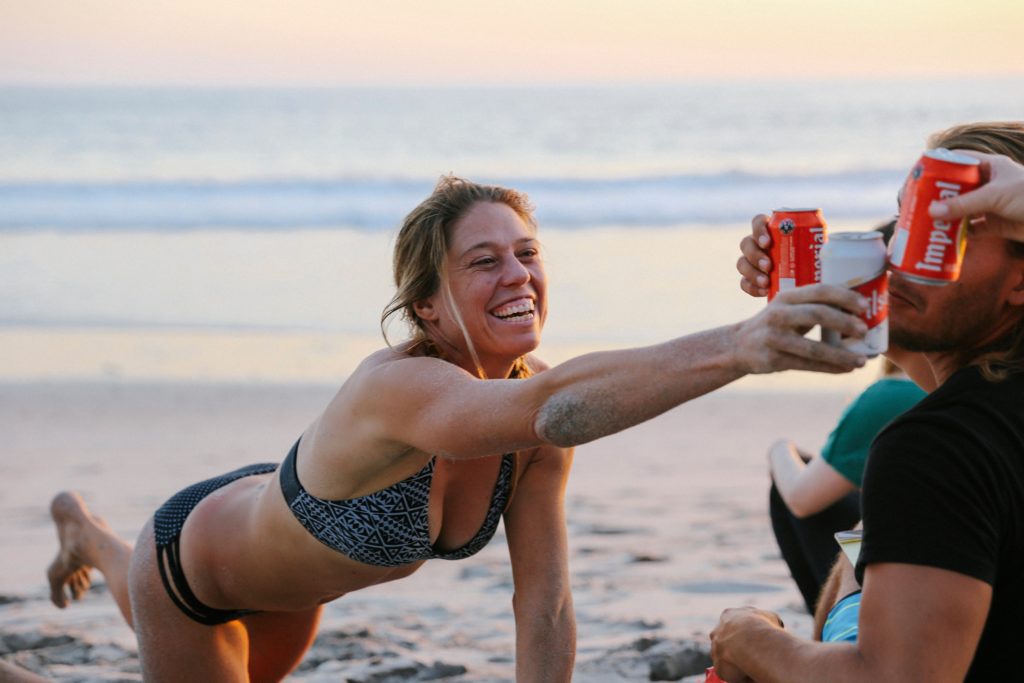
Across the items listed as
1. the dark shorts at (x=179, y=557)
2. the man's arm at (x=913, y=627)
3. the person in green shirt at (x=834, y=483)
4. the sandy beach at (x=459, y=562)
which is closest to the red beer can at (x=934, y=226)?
the man's arm at (x=913, y=627)

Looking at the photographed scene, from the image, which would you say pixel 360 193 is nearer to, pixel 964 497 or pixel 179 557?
pixel 179 557

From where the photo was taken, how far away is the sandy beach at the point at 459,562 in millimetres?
5039

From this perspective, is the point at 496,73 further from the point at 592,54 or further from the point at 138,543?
the point at 138,543

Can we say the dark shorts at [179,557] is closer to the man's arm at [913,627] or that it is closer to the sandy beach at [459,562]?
the sandy beach at [459,562]

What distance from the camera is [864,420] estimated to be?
178 inches

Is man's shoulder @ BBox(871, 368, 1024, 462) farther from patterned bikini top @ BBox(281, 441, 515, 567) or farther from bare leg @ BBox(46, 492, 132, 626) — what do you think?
bare leg @ BBox(46, 492, 132, 626)

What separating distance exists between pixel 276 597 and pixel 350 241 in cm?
1158

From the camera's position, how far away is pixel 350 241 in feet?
50.3

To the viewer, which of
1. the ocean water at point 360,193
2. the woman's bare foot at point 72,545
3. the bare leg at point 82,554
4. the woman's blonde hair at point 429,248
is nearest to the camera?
the woman's blonde hair at point 429,248

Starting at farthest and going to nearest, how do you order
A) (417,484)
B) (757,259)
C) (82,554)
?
(82,554), (417,484), (757,259)

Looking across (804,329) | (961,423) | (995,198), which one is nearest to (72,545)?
(804,329)

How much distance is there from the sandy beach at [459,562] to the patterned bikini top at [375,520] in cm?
126

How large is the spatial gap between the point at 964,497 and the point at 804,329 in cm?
43

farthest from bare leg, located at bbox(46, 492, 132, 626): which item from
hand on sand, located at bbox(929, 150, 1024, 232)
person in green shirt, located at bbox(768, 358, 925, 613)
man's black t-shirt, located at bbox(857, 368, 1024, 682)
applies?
hand on sand, located at bbox(929, 150, 1024, 232)
